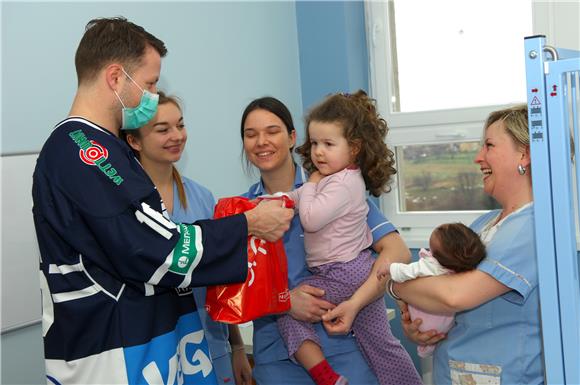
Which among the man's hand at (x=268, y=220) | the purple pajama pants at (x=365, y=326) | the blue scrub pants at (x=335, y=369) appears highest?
the man's hand at (x=268, y=220)

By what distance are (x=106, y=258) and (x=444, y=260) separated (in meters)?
0.82

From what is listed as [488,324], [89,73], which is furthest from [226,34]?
[488,324]

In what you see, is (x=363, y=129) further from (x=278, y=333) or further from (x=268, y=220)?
(x=278, y=333)

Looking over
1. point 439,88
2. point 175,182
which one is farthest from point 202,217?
point 439,88

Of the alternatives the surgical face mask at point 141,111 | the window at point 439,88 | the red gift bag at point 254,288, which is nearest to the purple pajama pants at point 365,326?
the red gift bag at point 254,288

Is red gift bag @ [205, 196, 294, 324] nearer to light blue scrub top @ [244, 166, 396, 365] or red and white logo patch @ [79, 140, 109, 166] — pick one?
light blue scrub top @ [244, 166, 396, 365]

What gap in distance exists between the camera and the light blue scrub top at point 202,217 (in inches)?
83.4

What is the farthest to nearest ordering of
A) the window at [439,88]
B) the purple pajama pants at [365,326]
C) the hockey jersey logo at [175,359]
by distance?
the window at [439,88]
the purple pajama pants at [365,326]
the hockey jersey logo at [175,359]

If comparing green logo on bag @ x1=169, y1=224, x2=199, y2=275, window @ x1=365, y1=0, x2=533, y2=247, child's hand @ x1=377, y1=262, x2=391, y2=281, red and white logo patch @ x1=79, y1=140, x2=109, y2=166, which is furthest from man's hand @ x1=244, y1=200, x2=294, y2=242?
window @ x1=365, y1=0, x2=533, y2=247

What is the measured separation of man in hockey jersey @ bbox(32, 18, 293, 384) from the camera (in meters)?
1.60

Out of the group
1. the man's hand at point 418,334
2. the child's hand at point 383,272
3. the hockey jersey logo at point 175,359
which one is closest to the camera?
the hockey jersey logo at point 175,359

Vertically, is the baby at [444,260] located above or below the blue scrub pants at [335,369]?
above

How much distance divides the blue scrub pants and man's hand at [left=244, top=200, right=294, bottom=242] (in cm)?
44

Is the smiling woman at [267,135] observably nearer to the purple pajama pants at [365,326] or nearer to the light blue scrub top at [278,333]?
the light blue scrub top at [278,333]
